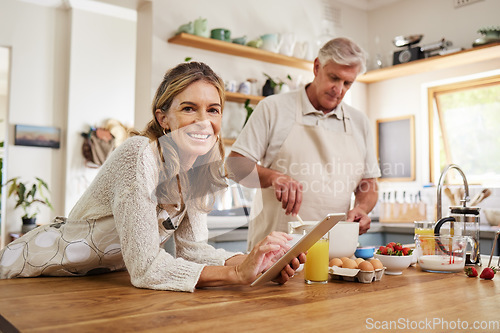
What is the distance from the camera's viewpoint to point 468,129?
13.9ft

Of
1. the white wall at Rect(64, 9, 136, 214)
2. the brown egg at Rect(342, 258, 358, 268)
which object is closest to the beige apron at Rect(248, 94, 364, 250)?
the brown egg at Rect(342, 258, 358, 268)

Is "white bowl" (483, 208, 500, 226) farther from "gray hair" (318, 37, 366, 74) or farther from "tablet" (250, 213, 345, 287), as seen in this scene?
"tablet" (250, 213, 345, 287)

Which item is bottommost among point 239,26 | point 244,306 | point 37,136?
point 244,306

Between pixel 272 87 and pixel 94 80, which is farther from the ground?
pixel 94 80

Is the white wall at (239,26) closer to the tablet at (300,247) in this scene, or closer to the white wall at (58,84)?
the white wall at (58,84)

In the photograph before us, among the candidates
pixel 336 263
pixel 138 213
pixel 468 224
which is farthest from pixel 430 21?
pixel 138 213

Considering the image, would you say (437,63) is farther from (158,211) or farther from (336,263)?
(158,211)

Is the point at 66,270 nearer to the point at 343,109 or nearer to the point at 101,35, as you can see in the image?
the point at 343,109

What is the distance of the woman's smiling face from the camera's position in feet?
3.97

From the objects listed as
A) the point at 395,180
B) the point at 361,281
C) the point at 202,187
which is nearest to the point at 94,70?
the point at 395,180

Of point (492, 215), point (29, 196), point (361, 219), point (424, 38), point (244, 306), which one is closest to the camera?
point (244, 306)

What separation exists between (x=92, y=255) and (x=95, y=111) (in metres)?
4.46

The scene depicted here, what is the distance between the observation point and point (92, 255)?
48.2 inches

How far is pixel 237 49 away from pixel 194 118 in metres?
2.63
